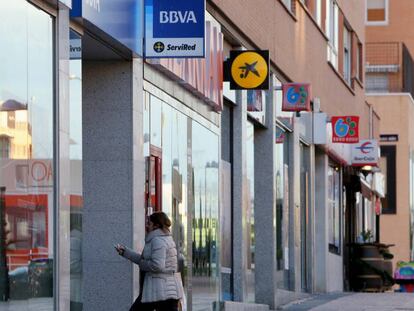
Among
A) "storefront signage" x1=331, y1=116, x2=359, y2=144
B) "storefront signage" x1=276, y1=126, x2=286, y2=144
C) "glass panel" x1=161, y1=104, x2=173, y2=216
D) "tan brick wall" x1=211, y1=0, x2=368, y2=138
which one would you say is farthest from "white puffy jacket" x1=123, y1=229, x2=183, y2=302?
"storefront signage" x1=331, y1=116, x2=359, y2=144

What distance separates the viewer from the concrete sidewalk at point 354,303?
26422mm

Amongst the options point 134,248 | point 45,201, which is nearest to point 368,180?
point 134,248

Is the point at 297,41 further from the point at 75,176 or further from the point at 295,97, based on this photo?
the point at 75,176

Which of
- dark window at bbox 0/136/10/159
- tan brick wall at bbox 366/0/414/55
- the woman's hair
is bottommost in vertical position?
the woman's hair

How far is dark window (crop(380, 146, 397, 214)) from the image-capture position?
64.6 meters

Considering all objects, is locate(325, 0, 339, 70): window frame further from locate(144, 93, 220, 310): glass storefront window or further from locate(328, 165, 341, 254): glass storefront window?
locate(144, 93, 220, 310): glass storefront window

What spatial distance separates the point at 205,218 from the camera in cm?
2109

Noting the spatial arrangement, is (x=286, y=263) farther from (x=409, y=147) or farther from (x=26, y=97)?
(x=409, y=147)

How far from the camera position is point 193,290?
66.2ft

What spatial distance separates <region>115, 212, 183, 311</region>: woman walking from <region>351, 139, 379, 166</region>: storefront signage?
2802 centimetres

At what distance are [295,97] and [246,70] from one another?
5946 mm

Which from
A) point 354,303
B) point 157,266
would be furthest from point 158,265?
point 354,303

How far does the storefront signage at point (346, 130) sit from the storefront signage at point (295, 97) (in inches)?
346

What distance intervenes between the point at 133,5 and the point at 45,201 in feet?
12.1
